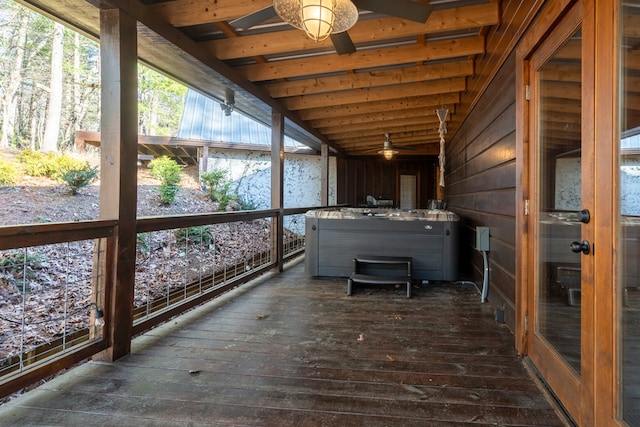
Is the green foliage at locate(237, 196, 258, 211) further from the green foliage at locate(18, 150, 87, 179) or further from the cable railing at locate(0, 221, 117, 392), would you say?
the cable railing at locate(0, 221, 117, 392)

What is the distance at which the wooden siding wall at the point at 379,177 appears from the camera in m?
10.1

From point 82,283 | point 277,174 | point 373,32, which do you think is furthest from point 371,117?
point 82,283

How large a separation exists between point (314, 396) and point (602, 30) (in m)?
2.07

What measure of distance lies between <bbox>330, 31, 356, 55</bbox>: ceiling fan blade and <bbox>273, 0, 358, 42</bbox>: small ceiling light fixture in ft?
1.18

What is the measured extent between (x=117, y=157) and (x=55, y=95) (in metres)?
11.0

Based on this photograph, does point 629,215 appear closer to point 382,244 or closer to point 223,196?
point 382,244

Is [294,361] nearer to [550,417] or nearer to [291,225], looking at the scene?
[550,417]

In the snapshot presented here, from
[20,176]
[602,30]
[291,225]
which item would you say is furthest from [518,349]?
[20,176]

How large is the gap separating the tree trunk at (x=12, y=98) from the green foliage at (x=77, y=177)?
11.3 ft

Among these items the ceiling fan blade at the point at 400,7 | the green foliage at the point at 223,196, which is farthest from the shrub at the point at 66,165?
the ceiling fan blade at the point at 400,7

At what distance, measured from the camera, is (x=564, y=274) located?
65.1 inches

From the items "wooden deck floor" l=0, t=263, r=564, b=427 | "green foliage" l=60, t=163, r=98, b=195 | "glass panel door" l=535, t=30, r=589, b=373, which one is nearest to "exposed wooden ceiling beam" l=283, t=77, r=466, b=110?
"glass panel door" l=535, t=30, r=589, b=373

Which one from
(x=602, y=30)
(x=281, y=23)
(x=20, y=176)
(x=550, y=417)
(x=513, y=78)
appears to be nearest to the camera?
(x=602, y=30)

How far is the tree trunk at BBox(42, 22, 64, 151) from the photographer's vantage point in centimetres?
964
